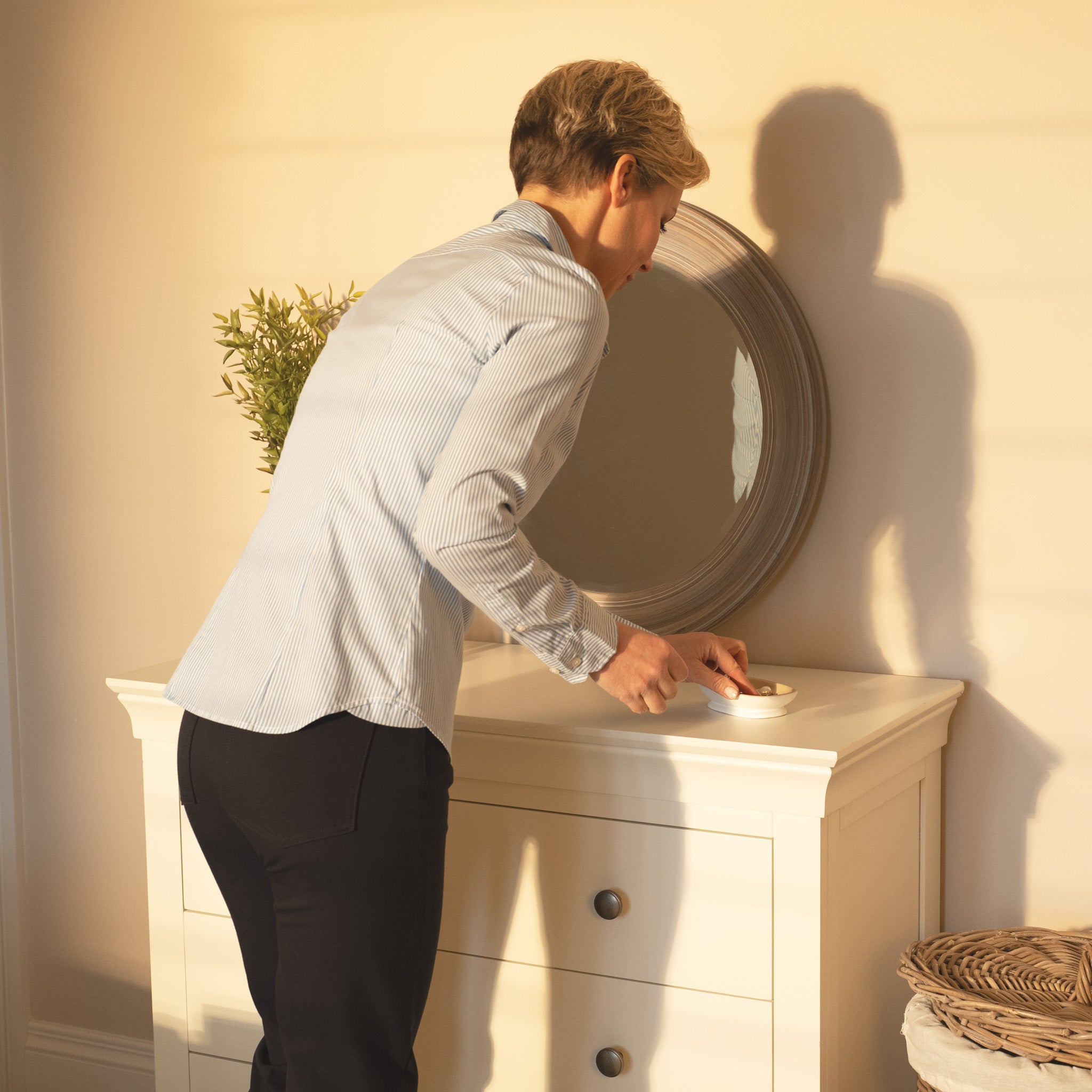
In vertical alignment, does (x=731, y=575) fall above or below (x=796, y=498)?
below

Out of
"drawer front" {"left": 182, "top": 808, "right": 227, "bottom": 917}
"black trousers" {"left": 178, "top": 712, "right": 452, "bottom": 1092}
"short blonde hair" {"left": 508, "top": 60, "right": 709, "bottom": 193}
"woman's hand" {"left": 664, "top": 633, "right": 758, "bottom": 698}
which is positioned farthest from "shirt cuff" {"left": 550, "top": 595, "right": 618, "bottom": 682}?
"drawer front" {"left": 182, "top": 808, "right": 227, "bottom": 917}

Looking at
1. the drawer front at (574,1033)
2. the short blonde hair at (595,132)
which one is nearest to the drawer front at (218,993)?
the drawer front at (574,1033)

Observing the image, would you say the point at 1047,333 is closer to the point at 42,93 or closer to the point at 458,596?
the point at 458,596

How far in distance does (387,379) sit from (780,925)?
2.48ft

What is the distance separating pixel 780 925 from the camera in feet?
4.46

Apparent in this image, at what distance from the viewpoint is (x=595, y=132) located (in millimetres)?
1292

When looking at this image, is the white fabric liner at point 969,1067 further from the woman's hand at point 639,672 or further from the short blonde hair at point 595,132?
the short blonde hair at point 595,132

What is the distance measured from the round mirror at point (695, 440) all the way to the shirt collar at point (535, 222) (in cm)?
57

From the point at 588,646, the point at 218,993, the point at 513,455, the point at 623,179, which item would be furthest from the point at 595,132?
the point at 218,993

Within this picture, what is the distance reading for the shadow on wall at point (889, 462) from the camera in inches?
67.6

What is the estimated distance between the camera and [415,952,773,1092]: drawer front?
1.41 meters

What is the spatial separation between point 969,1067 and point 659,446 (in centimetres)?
94

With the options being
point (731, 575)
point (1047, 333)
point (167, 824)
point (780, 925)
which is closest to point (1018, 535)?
point (1047, 333)

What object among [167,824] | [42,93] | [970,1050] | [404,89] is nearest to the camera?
[970,1050]
